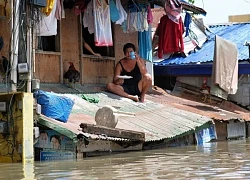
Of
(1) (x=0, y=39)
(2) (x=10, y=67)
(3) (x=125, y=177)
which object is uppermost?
(1) (x=0, y=39)

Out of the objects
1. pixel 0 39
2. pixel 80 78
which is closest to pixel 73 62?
pixel 80 78

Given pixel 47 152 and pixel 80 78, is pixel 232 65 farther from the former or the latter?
pixel 47 152

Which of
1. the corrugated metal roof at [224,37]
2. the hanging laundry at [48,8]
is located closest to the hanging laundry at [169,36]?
the corrugated metal roof at [224,37]

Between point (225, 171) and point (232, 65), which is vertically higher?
point (232, 65)

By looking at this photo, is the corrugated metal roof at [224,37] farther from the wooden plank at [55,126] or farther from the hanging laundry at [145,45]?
the wooden plank at [55,126]

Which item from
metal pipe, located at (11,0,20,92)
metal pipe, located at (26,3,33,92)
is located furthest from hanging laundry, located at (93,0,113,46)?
metal pipe, located at (11,0,20,92)

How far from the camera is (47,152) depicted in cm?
866

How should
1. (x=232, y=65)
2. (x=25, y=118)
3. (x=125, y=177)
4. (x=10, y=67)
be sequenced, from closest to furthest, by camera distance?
(x=125, y=177) → (x=25, y=118) → (x=10, y=67) → (x=232, y=65)

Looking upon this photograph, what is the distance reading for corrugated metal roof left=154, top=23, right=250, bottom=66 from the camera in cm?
1620

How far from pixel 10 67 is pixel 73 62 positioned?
393 cm

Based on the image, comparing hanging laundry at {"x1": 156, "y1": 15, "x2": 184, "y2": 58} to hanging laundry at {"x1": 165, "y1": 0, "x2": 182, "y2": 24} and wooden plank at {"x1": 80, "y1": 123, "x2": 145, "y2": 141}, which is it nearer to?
hanging laundry at {"x1": 165, "y1": 0, "x2": 182, "y2": 24}

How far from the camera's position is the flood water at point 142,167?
6566 mm

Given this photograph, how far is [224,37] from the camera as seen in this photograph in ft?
58.5

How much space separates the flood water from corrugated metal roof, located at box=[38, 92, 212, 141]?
562mm
